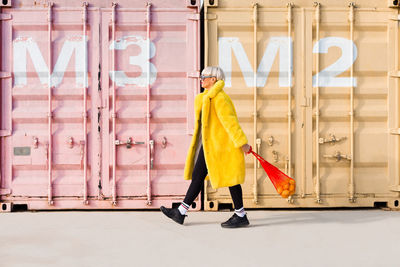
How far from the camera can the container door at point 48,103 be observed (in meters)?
5.70

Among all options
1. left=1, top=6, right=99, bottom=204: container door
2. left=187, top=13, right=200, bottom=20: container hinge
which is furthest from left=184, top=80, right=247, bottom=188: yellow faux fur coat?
left=1, top=6, right=99, bottom=204: container door

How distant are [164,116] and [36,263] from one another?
2566 millimetres

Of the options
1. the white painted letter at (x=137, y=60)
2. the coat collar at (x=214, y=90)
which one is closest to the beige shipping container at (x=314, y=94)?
the white painted letter at (x=137, y=60)

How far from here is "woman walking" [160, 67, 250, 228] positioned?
15.4 feet

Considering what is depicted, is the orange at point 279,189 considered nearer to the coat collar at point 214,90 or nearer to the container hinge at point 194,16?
the coat collar at point 214,90

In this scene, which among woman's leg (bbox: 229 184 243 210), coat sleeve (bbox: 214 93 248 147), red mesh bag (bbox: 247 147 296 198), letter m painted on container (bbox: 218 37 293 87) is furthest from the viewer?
letter m painted on container (bbox: 218 37 293 87)

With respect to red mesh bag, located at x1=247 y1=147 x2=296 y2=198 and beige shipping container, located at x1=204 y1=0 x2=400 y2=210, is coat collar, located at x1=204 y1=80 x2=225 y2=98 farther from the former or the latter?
beige shipping container, located at x1=204 y1=0 x2=400 y2=210

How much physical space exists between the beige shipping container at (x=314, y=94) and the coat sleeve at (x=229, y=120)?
3.55 ft

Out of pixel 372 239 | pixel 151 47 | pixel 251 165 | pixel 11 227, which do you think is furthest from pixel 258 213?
pixel 11 227

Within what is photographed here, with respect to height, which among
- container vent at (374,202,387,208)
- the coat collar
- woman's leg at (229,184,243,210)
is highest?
the coat collar

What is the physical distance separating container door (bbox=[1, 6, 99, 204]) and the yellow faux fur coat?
1.65 metres

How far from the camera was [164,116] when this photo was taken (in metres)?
5.73

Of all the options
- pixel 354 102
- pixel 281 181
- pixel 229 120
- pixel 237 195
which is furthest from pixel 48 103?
pixel 354 102

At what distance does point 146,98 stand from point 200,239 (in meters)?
2.08
